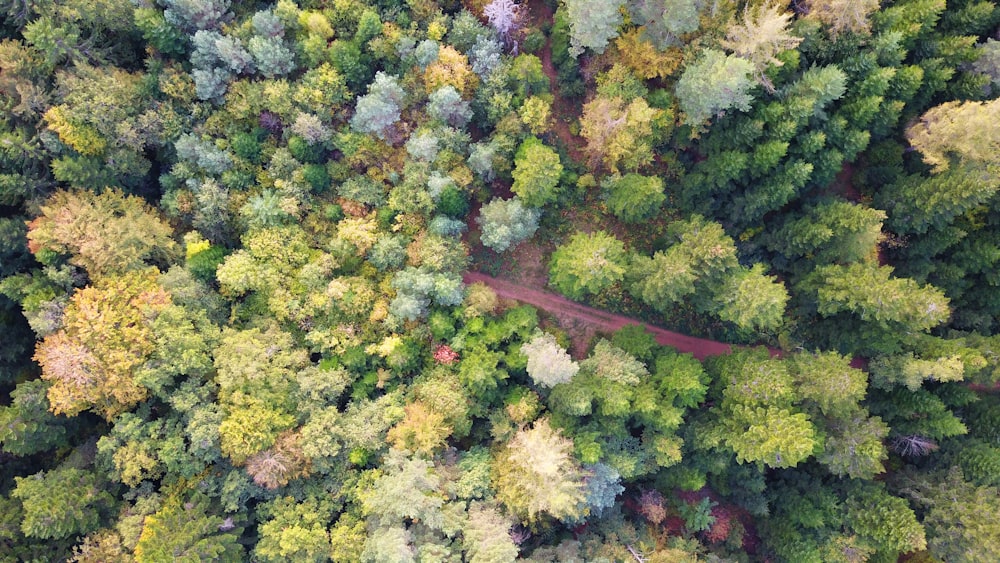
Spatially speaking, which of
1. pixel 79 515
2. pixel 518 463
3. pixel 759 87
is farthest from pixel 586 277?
pixel 79 515

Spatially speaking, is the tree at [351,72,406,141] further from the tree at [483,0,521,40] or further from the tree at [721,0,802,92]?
the tree at [721,0,802,92]

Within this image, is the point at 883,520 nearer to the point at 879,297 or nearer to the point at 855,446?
the point at 855,446

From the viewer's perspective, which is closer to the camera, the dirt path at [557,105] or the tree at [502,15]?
the tree at [502,15]

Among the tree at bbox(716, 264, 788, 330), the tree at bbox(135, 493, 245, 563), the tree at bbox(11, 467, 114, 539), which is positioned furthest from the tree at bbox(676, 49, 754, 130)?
the tree at bbox(11, 467, 114, 539)

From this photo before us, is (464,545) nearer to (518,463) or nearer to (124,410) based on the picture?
(518,463)

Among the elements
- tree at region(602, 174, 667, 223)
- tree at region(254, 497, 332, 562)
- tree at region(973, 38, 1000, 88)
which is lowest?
tree at region(254, 497, 332, 562)

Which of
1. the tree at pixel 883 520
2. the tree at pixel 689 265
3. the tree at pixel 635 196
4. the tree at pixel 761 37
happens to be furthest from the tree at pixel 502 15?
the tree at pixel 883 520

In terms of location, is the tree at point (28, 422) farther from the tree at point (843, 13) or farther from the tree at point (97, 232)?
the tree at point (843, 13)

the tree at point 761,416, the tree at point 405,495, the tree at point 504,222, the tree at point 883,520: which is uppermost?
the tree at point 504,222

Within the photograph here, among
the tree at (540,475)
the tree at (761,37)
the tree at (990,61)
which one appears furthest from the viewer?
the tree at (990,61)
